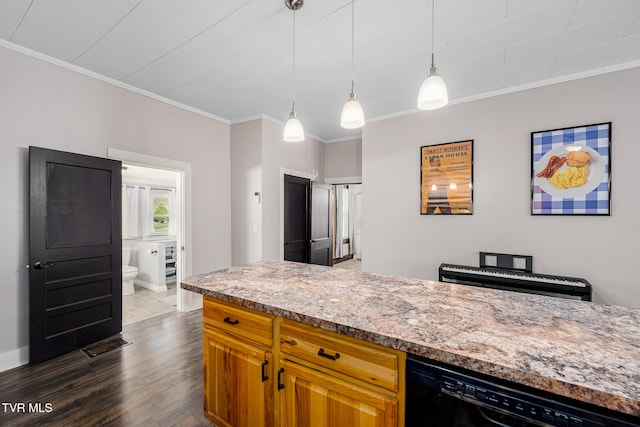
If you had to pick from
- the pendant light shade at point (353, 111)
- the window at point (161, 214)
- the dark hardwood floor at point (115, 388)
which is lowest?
the dark hardwood floor at point (115, 388)

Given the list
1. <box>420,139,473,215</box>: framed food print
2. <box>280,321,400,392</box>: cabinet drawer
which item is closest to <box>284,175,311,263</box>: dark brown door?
<box>420,139,473,215</box>: framed food print

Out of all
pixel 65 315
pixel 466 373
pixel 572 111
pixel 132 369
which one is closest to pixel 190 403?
pixel 132 369

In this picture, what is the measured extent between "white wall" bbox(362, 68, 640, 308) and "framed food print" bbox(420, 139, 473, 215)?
8 cm

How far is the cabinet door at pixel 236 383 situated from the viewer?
1.41 metres

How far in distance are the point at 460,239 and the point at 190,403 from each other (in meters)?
3.17

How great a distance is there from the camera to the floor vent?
8.94 feet

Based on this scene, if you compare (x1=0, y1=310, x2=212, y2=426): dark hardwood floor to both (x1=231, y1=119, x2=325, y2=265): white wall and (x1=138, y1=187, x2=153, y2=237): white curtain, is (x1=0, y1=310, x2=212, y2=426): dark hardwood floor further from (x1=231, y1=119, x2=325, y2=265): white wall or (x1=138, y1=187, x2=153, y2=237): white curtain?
(x1=138, y1=187, x2=153, y2=237): white curtain

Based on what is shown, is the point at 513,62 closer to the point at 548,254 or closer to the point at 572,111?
the point at 572,111

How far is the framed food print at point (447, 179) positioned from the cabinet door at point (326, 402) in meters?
2.86

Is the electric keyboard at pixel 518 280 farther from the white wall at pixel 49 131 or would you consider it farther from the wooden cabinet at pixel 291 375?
the white wall at pixel 49 131

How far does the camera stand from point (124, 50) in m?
2.51

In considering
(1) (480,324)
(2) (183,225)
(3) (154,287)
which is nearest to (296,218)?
(2) (183,225)

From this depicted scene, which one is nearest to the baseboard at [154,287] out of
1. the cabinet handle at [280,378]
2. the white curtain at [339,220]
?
the white curtain at [339,220]

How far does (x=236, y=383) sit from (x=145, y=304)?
11.1 ft
